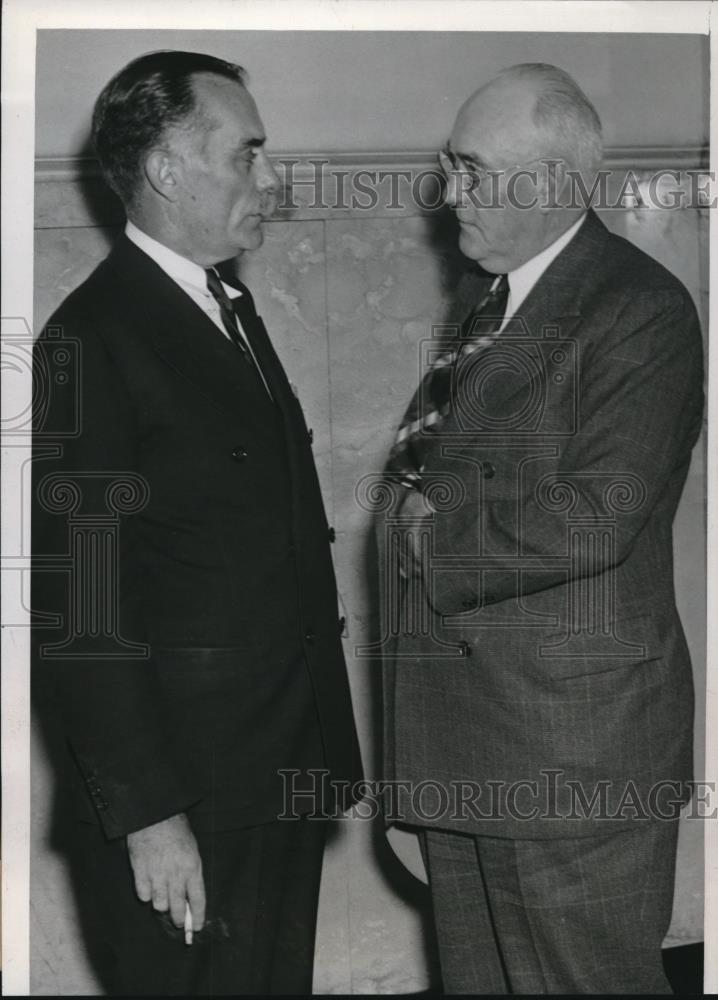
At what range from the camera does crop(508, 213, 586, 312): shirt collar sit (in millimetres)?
1989

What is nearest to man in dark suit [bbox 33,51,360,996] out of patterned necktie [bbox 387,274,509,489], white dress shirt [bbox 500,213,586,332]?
patterned necktie [bbox 387,274,509,489]

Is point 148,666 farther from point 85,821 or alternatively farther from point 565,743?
point 565,743

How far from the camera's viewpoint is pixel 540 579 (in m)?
1.97

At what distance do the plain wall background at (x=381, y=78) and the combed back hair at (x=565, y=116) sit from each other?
0.06 ft

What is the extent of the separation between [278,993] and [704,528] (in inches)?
40.6

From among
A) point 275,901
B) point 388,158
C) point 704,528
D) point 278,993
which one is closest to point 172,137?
point 388,158

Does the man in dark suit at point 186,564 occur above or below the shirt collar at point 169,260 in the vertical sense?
below

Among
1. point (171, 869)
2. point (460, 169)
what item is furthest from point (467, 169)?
point (171, 869)

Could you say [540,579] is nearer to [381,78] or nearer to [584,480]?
[584,480]

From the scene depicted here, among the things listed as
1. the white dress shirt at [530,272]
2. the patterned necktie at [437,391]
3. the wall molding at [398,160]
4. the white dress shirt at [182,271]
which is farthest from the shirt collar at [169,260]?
the white dress shirt at [530,272]

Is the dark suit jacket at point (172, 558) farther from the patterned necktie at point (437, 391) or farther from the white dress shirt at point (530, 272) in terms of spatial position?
the white dress shirt at point (530, 272)

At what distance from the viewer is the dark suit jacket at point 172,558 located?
1904 millimetres

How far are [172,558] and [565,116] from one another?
3.11 feet

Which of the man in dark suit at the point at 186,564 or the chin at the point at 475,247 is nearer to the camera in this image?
the man in dark suit at the point at 186,564
